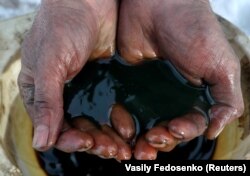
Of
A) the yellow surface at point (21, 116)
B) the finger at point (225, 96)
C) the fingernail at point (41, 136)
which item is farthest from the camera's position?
the yellow surface at point (21, 116)

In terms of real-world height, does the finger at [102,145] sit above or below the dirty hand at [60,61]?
below

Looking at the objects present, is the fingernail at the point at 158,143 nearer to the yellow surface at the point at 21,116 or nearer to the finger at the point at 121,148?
the finger at the point at 121,148

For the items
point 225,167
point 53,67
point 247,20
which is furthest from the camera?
point 247,20

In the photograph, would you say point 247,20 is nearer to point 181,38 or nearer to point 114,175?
point 181,38

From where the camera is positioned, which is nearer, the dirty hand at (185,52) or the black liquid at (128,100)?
the dirty hand at (185,52)

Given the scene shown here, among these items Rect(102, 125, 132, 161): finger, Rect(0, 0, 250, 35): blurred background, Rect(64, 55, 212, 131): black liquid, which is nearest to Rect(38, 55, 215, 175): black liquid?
Rect(64, 55, 212, 131): black liquid

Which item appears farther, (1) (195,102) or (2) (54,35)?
(1) (195,102)

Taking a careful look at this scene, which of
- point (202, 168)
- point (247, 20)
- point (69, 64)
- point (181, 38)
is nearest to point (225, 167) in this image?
point (202, 168)

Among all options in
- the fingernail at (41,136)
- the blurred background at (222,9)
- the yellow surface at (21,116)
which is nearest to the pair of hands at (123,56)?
the fingernail at (41,136)
